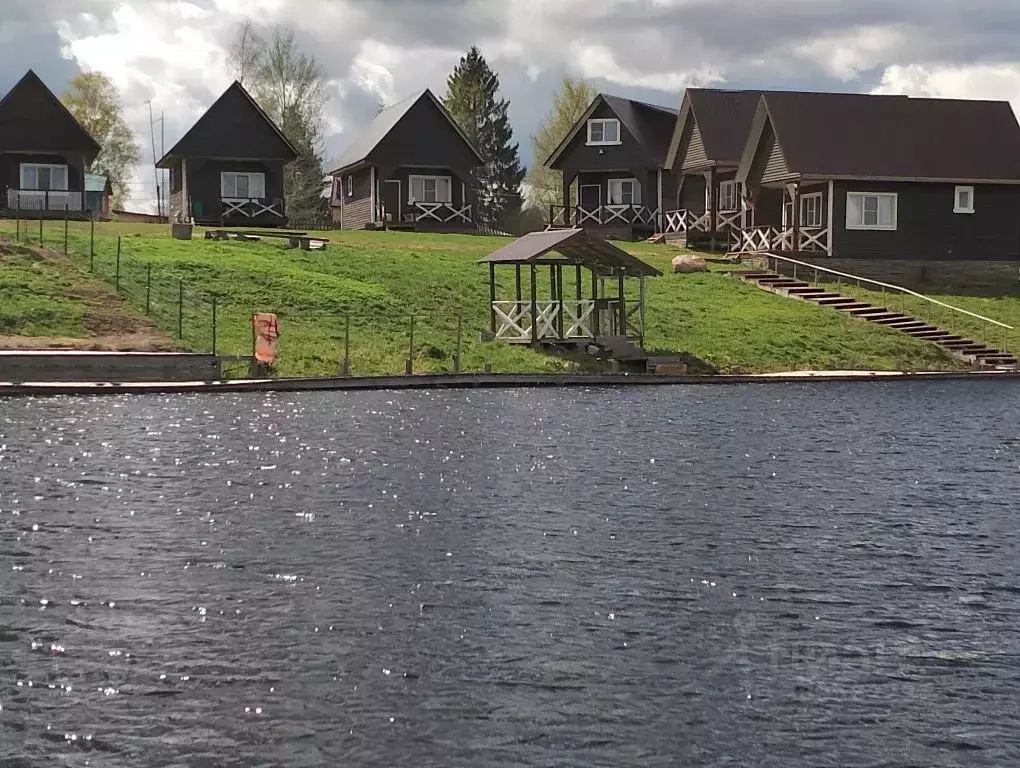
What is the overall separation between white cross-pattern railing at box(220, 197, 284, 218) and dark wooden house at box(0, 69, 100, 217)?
6.24 metres

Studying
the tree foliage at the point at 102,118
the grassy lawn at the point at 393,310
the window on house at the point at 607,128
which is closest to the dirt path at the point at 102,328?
the grassy lawn at the point at 393,310

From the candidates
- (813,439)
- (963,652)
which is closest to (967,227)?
(813,439)

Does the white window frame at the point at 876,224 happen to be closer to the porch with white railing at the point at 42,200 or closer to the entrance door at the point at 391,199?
the entrance door at the point at 391,199

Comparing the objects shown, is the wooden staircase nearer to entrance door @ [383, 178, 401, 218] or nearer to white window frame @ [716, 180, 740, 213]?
white window frame @ [716, 180, 740, 213]

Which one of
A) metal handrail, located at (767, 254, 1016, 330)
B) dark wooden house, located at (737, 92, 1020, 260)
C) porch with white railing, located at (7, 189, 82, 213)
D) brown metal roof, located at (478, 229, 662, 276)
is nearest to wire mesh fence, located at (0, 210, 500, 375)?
brown metal roof, located at (478, 229, 662, 276)

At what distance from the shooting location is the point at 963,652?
12.8 metres

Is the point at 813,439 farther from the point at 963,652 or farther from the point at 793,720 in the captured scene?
the point at 793,720

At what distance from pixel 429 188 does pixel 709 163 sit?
1389 centimetres

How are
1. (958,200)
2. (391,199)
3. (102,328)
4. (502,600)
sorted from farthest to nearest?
(391,199) < (958,200) < (102,328) < (502,600)

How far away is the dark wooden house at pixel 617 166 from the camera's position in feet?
233

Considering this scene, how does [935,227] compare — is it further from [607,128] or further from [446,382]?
[446,382]

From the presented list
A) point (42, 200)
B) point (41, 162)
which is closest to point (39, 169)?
point (41, 162)

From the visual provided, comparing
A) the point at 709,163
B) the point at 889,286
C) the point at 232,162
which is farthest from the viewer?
the point at 232,162

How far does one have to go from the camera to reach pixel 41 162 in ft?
209
